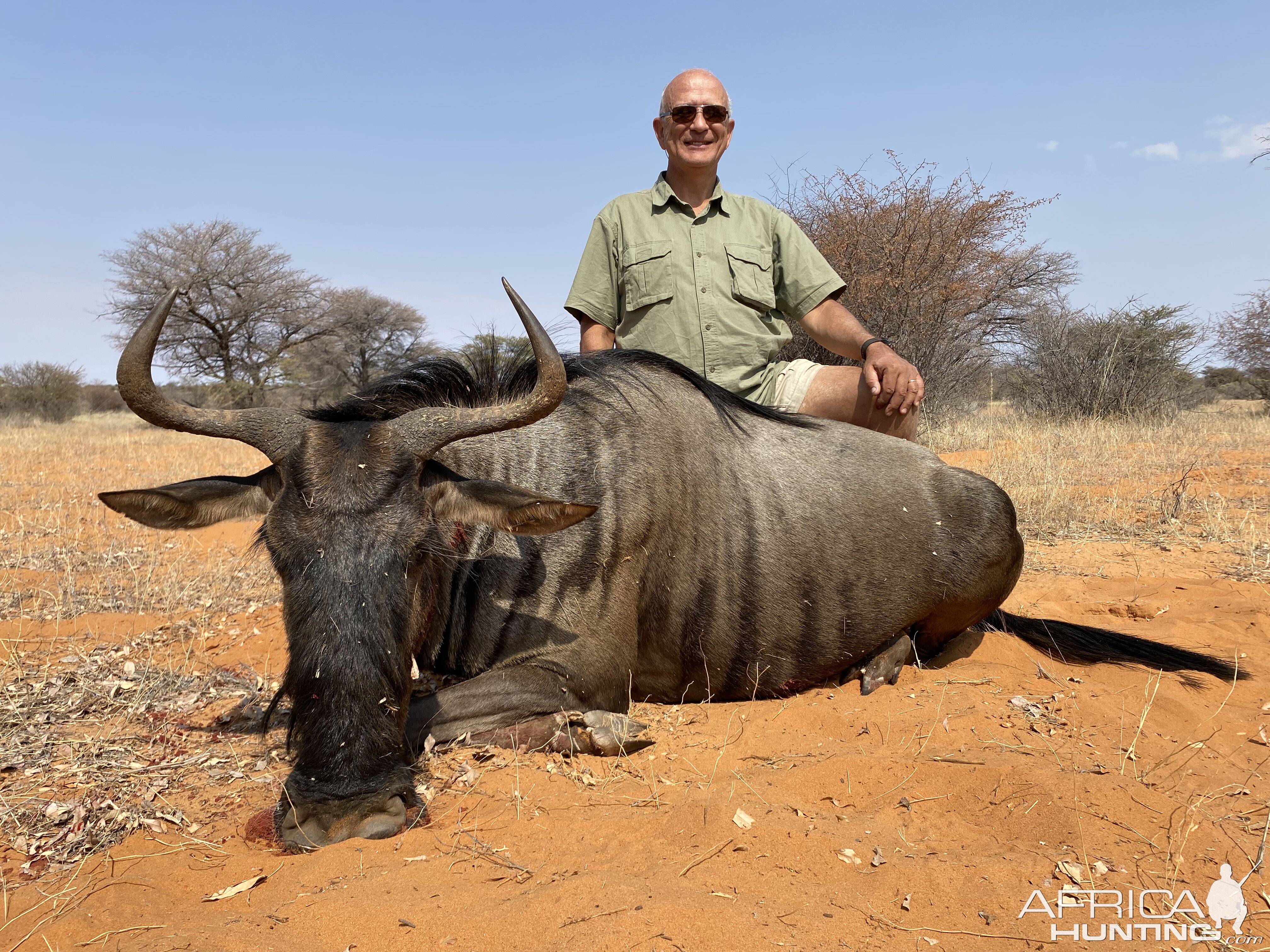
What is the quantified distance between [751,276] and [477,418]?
2.86 metres

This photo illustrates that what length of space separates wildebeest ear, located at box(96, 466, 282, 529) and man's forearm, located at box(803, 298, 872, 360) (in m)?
3.42

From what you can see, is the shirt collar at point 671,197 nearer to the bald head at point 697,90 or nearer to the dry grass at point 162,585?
the bald head at point 697,90

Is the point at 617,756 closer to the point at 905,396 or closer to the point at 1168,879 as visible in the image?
the point at 1168,879

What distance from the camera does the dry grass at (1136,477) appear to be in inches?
277

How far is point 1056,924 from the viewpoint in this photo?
2.09 meters

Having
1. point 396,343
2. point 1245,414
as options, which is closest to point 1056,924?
point 1245,414

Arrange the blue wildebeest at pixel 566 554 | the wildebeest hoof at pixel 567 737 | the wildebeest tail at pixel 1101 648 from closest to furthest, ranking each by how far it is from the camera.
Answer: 1. the blue wildebeest at pixel 566 554
2. the wildebeest hoof at pixel 567 737
3. the wildebeest tail at pixel 1101 648

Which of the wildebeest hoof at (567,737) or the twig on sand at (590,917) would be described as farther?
the wildebeest hoof at (567,737)

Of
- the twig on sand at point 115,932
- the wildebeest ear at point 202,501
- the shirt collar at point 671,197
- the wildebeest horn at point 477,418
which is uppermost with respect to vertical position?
the shirt collar at point 671,197

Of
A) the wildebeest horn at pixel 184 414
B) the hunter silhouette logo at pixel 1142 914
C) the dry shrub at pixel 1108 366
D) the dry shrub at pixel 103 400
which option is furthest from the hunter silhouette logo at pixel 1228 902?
the dry shrub at pixel 103 400

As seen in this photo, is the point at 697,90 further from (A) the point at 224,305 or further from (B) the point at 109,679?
(A) the point at 224,305

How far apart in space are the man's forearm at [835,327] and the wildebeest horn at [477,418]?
2760 mm

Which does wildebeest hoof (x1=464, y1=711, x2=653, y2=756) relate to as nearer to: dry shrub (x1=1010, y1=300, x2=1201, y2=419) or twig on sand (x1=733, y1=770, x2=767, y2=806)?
twig on sand (x1=733, y1=770, x2=767, y2=806)

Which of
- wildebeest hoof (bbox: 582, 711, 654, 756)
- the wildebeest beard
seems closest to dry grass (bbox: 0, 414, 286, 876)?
the wildebeest beard
